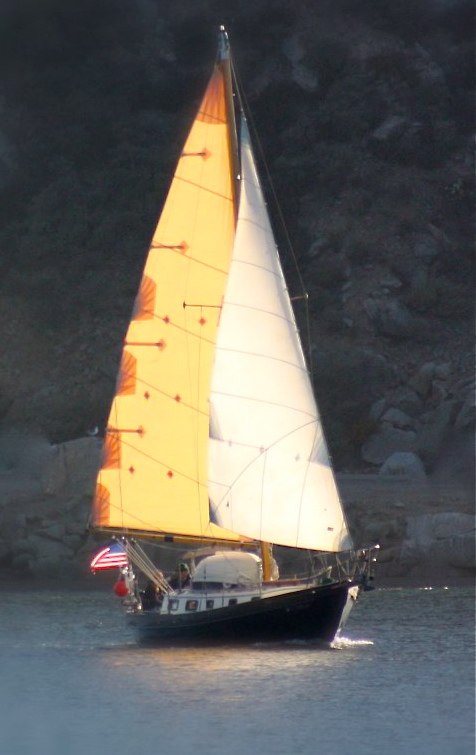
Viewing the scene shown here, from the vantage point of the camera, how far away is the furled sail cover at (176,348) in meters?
35.8

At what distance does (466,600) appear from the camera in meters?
43.1

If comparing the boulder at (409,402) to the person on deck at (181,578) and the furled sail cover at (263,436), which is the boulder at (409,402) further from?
the furled sail cover at (263,436)

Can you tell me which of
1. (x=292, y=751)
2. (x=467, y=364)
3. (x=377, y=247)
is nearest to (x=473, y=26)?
(x=377, y=247)

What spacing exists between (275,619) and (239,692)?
3.36m

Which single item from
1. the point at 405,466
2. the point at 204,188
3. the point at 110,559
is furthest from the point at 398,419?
the point at 110,559

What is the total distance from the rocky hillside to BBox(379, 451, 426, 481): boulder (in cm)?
161

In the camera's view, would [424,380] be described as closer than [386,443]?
No

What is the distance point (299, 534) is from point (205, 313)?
5.28 metres

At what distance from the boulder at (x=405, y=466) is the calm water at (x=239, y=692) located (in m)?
15.5

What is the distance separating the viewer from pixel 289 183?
7675 centimetres

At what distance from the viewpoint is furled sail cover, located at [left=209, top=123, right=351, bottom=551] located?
33094mm

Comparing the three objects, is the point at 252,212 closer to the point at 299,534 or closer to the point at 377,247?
the point at 299,534

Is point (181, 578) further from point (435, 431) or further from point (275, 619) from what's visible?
point (435, 431)

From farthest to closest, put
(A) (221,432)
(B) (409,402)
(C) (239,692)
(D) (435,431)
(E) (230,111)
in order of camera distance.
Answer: (B) (409,402)
(D) (435,431)
(E) (230,111)
(A) (221,432)
(C) (239,692)
